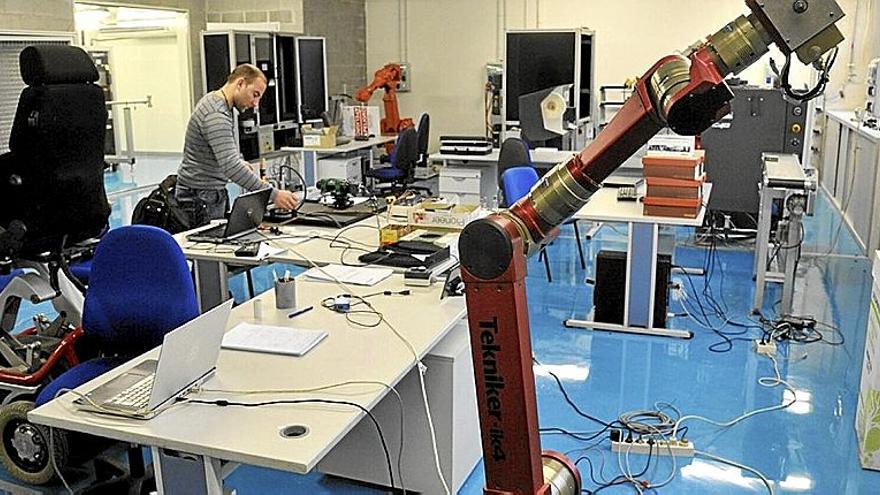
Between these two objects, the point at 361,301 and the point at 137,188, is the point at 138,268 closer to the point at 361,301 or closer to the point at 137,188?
the point at 361,301

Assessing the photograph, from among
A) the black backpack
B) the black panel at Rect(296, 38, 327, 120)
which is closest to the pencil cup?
the black backpack

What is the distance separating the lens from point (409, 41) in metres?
10.9

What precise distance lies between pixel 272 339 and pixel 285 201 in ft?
6.30

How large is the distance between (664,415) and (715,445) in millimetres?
313

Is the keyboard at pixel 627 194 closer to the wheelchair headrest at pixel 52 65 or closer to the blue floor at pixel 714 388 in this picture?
the blue floor at pixel 714 388

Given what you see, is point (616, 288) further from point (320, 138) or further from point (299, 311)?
point (320, 138)

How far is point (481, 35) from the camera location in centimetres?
1051

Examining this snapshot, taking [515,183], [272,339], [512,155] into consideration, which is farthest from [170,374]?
[512,155]

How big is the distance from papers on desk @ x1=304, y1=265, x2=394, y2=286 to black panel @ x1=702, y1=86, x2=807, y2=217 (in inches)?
161

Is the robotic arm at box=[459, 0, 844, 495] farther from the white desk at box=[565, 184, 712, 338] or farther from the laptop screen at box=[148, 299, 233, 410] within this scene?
the white desk at box=[565, 184, 712, 338]

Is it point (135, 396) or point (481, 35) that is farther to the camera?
point (481, 35)

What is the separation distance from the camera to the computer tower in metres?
4.64

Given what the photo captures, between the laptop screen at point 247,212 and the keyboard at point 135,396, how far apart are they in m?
1.77

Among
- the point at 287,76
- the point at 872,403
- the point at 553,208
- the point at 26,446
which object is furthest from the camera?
the point at 287,76
